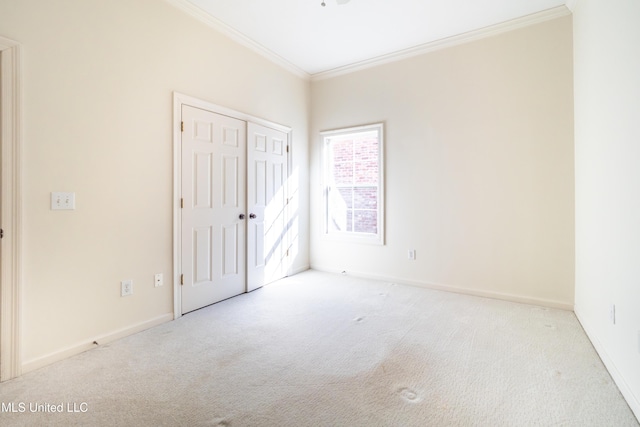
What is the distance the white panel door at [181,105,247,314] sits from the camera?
3010 mm

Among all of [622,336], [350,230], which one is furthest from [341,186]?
[622,336]

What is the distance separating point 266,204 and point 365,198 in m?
1.43

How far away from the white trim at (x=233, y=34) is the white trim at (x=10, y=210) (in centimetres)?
150

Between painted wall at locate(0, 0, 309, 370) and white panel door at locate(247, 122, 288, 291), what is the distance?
972 mm

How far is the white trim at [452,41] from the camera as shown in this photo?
3.13m

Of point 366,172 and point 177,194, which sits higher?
point 366,172

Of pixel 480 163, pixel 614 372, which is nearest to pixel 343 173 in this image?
pixel 480 163

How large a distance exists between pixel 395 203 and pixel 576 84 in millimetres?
2167

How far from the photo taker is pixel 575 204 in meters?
3.02

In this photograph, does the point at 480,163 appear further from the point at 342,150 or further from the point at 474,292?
the point at 342,150

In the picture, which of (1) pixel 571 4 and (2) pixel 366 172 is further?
(2) pixel 366 172

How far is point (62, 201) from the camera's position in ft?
7.06

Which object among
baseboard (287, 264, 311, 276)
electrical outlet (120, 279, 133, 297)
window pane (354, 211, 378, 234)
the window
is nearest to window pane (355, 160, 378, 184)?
the window

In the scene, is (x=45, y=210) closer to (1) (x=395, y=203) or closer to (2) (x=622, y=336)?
(1) (x=395, y=203)
